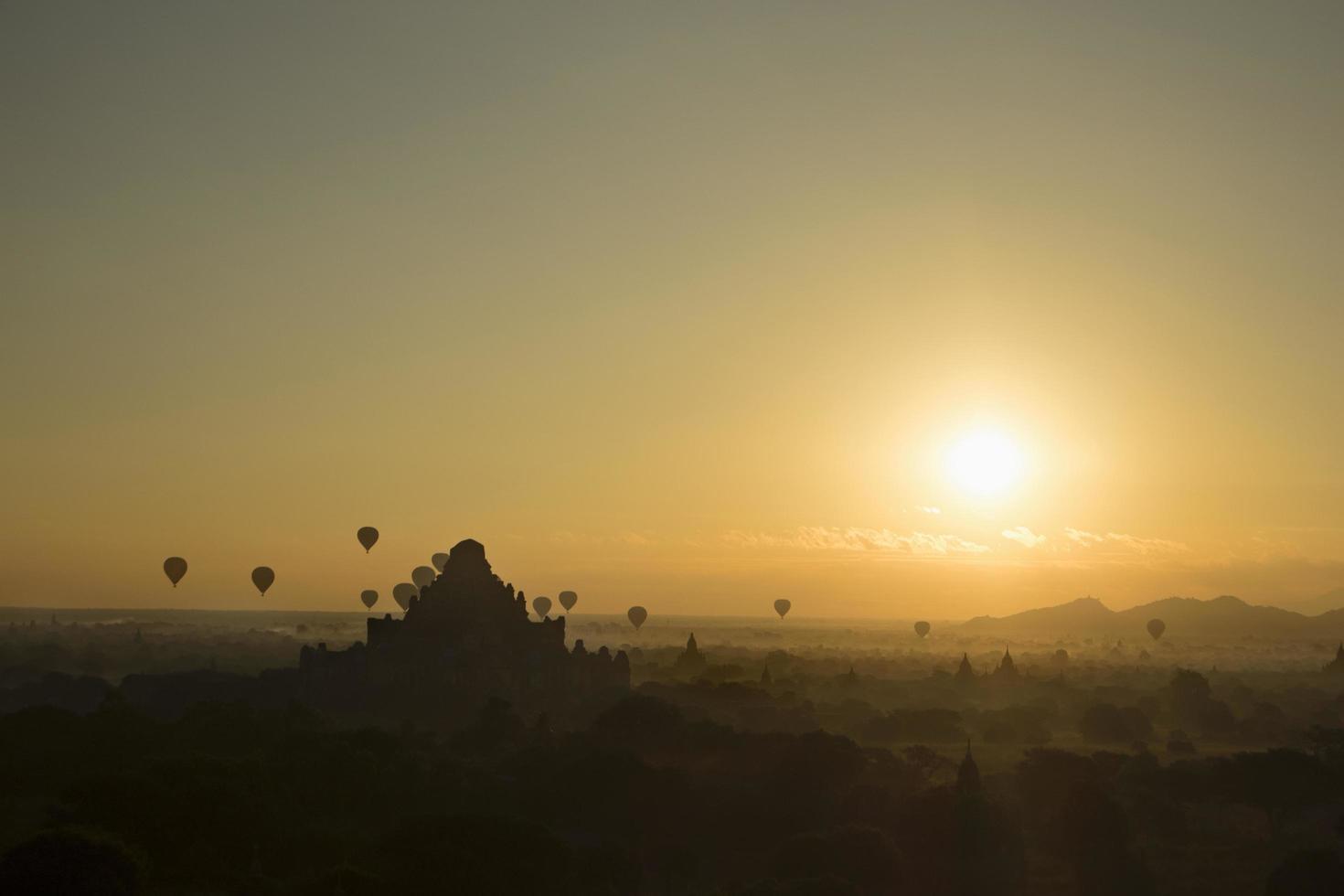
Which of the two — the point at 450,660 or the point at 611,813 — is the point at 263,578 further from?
the point at 611,813

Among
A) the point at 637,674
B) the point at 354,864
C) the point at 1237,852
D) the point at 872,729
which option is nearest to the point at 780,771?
the point at 1237,852

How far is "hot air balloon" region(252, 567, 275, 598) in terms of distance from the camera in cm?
18412

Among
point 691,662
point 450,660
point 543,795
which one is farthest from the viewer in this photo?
point 691,662

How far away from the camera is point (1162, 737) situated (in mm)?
151875

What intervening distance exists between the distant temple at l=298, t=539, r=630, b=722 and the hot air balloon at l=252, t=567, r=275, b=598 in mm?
76084

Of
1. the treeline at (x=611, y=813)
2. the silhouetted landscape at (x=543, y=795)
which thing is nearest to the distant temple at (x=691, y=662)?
the silhouetted landscape at (x=543, y=795)

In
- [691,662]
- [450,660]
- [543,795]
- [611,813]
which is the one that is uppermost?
[450,660]

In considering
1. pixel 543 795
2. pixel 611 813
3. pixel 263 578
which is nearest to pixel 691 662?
pixel 263 578

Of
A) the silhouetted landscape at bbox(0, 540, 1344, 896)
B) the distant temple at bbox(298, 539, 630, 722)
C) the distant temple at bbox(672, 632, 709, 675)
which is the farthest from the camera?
the distant temple at bbox(672, 632, 709, 675)

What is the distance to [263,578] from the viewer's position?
18562cm

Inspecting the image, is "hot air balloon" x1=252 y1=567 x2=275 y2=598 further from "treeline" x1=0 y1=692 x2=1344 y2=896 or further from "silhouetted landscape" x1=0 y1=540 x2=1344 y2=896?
"treeline" x1=0 y1=692 x2=1344 y2=896

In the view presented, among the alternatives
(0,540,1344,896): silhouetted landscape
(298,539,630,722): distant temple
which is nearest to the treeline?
(0,540,1344,896): silhouetted landscape

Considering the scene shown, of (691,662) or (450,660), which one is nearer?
(450,660)

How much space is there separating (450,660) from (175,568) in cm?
9110
